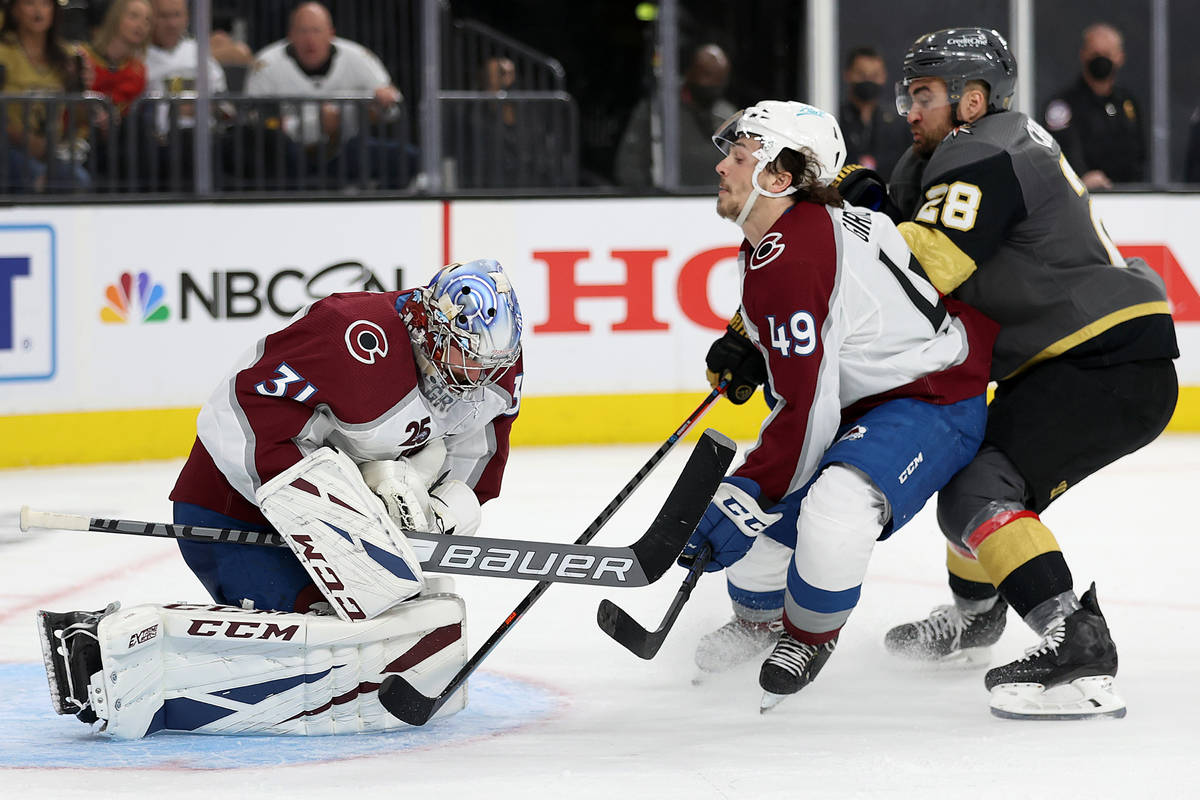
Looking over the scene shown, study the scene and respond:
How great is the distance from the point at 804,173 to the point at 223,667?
3.74 ft

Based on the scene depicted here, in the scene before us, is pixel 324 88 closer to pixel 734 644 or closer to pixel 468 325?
pixel 734 644

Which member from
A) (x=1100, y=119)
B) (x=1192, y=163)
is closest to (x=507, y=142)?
(x=1100, y=119)

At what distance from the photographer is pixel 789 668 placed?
2402 millimetres

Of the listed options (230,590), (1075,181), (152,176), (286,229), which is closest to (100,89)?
(152,176)

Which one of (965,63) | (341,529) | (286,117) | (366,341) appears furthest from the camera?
(286,117)

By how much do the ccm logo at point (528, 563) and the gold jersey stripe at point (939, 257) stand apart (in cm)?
69

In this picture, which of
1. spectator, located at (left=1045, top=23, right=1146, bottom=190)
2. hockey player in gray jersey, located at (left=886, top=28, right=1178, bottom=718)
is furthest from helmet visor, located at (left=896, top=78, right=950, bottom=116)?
spectator, located at (left=1045, top=23, right=1146, bottom=190)

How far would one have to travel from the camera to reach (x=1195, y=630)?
9.79ft

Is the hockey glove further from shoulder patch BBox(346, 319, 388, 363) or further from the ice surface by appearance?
shoulder patch BBox(346, 319, 388, 363)

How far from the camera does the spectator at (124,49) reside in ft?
16.8

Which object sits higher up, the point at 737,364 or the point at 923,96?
the point at 923,96

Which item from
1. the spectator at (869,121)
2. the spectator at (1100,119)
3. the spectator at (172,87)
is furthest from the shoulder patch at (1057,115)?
the spectator at (172,87)

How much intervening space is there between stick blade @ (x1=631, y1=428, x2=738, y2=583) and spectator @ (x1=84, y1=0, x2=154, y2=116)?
3.39 m

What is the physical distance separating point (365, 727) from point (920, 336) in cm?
102
